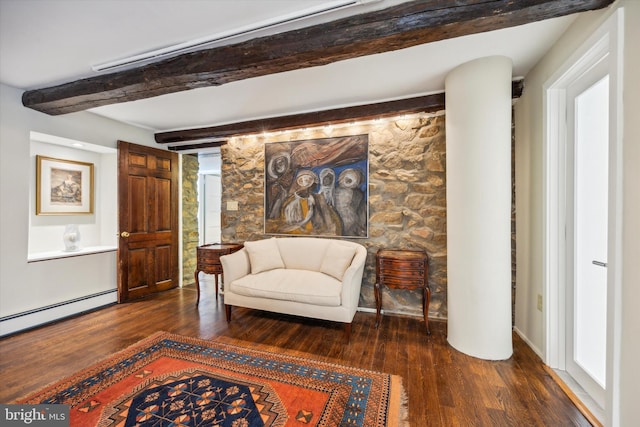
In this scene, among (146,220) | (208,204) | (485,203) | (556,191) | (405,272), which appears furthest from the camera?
(208,204)

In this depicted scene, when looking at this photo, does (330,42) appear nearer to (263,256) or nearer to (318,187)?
(318,187)

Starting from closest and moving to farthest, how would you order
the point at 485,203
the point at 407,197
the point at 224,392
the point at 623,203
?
the point at 623,203
the point at 224,392
the point at 485,203
the point at 407,197

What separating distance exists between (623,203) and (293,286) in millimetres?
2408

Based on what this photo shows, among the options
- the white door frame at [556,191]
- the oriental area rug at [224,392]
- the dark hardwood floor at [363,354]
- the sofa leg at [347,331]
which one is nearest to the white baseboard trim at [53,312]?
→ the dark hardwood floor at [363,354]

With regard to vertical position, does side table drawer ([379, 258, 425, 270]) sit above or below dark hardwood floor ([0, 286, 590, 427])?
above

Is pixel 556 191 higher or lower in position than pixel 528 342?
higher

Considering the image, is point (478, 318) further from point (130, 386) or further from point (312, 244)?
point (130, 386)

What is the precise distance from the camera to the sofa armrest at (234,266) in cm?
295

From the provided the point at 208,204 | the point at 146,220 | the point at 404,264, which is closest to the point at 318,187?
the point at 404,264

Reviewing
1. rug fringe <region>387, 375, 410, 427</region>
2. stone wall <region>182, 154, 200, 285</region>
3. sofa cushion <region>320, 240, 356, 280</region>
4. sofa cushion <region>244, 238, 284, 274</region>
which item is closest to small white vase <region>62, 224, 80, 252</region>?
stone wall <region>182, 154, 200, 285</region>

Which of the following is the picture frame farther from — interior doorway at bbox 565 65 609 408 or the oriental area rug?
interior doorway at bbox 565 65 609 408

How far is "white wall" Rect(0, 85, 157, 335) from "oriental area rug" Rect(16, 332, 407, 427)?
1.49 m

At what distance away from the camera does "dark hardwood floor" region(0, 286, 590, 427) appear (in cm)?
165

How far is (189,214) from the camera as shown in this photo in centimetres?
471
